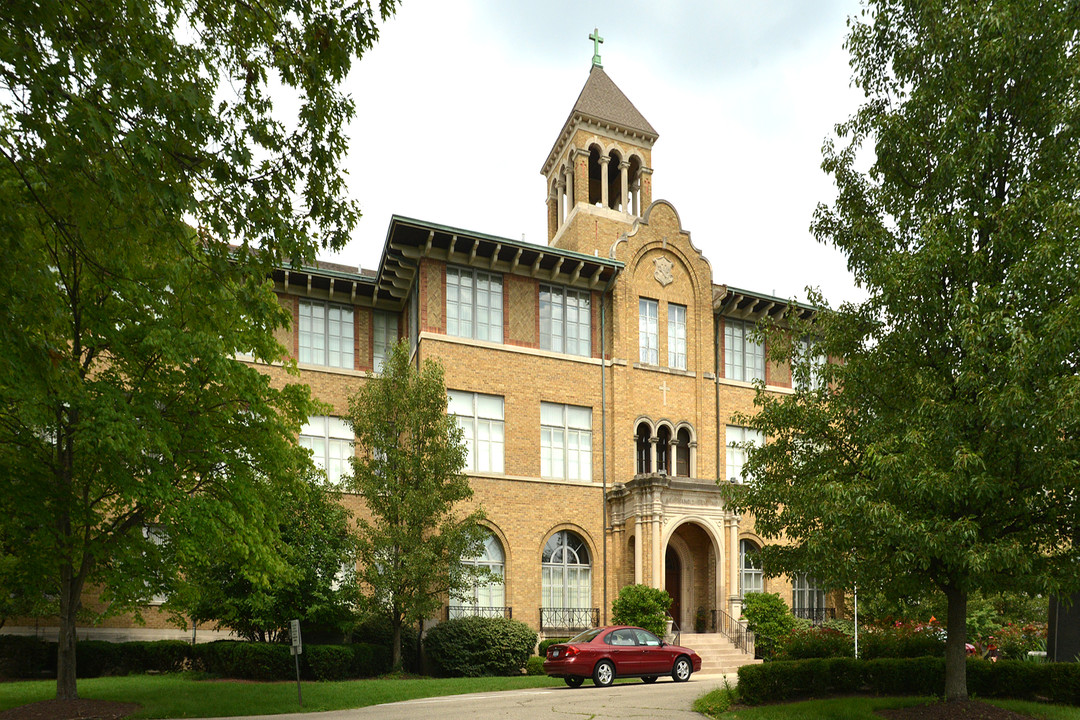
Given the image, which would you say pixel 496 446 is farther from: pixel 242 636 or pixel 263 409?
pixel 263 409

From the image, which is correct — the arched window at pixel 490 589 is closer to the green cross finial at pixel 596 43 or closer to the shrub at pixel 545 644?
the shrub at pixel 545 644

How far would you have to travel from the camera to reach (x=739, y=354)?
32875 mm

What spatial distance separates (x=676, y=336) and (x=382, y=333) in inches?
413

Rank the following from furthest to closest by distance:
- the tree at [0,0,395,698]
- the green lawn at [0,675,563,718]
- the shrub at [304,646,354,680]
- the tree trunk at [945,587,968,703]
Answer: the shrub at [304,646,354,680], the green lawn at [0,675,563,718], the tree trunk at [945,587,968,703], the tree at [0,0,395,698]

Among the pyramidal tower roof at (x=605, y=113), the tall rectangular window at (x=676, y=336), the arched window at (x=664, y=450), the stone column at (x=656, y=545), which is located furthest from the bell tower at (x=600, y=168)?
the stone column at (x=656, y=545)

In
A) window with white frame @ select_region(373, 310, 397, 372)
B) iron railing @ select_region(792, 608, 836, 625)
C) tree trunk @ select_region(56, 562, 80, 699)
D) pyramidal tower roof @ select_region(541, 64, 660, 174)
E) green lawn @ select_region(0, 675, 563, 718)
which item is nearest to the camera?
tree trunk @ select_region(56, 562, 80, 699)

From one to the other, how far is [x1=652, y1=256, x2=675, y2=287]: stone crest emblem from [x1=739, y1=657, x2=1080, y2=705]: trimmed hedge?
58.6 ft

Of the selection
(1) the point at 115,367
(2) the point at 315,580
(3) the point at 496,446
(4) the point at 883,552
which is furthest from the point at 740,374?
(1) the point at 115,367

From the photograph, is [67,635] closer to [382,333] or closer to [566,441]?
[382,333]

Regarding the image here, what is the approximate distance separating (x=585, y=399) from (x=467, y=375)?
14.2ft

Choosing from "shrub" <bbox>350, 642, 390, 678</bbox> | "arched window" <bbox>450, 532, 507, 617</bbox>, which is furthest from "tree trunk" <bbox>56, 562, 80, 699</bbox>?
"arched window" <bbox>450, 532, 507, 617</bbox>

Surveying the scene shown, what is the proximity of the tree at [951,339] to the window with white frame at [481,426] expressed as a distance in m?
13.6

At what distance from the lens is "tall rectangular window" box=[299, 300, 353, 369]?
1124 inches

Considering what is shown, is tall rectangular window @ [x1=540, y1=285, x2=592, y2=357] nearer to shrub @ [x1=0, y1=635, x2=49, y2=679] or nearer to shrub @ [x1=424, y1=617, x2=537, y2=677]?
shrub @ [x1=424, y1=617, x2=537, y2=677]
